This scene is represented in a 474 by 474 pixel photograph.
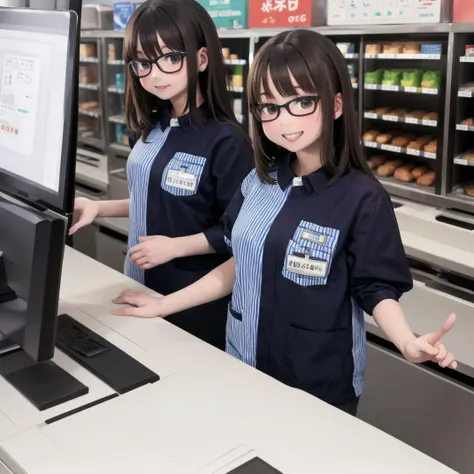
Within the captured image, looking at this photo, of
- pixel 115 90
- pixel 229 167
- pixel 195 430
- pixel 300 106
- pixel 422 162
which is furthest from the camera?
pixel 115 90

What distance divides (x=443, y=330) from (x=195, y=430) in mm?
459

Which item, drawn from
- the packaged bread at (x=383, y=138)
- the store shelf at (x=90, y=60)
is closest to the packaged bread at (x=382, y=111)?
the packaged bread at (x=383, y=138)

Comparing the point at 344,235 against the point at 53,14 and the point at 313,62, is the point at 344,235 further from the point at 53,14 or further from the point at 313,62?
the point at 53,14

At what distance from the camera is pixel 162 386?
1.21 m

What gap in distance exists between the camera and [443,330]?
3.73 ft

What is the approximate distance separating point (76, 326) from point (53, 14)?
67cm

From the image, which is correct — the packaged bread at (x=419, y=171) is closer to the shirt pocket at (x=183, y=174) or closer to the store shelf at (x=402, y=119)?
the store shelf at (x=402, y=119)

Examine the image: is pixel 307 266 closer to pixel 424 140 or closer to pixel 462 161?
pixel 462 161

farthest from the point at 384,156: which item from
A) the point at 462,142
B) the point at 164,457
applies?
the point at 164,457

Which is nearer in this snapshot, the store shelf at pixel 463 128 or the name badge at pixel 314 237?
the name badge at pixel 314 237

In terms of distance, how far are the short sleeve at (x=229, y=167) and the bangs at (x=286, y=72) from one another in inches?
18.2

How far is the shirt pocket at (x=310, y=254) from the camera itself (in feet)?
4.47

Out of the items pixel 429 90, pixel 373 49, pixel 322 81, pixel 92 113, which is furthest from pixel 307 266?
pixel 92 113

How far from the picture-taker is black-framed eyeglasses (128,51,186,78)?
66.2 inches
